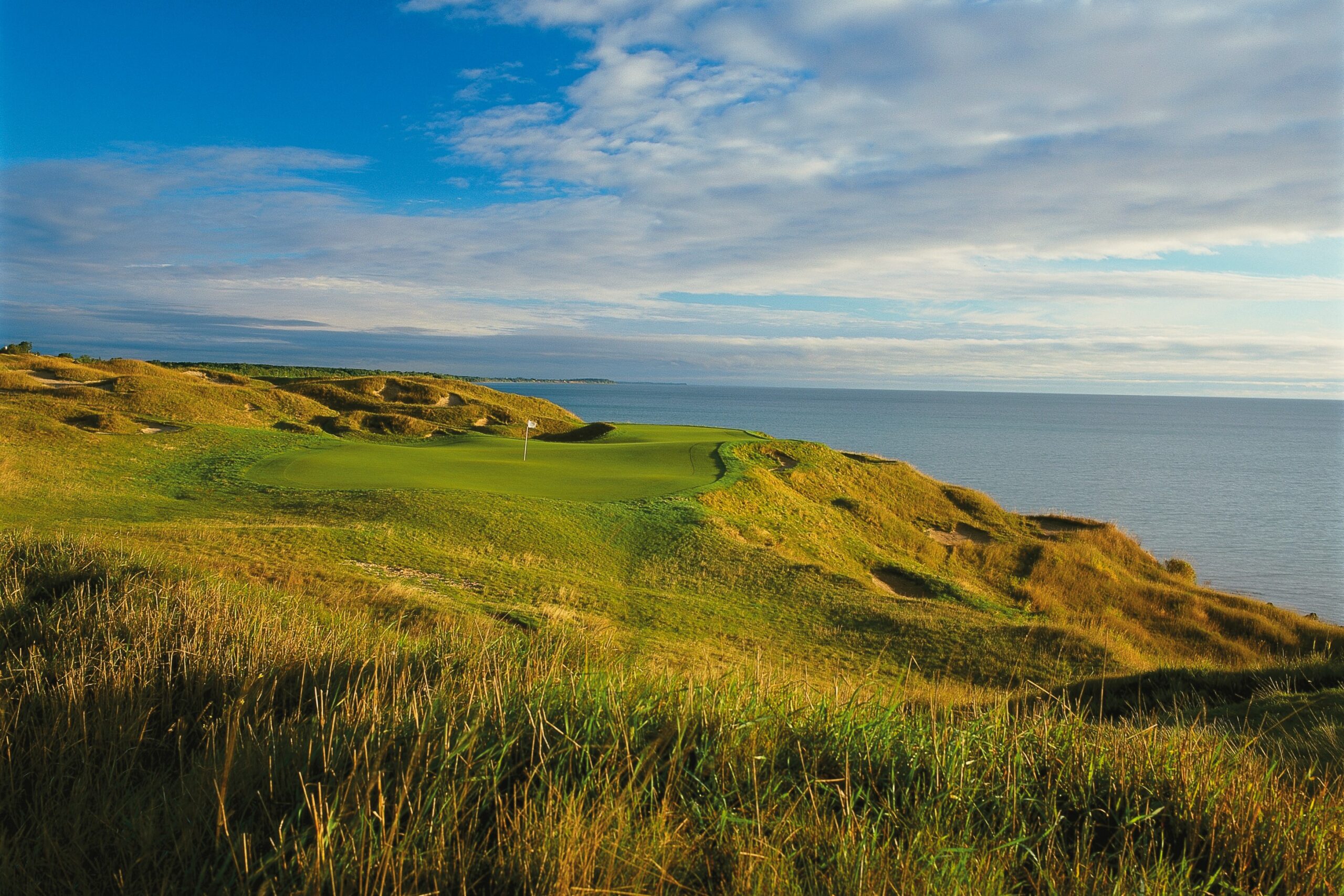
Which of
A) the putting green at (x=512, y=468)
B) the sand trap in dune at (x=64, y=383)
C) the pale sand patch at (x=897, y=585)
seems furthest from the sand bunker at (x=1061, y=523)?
the sand trap in dune at (x=64, y=383)

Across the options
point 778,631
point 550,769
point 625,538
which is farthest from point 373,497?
point 550,769

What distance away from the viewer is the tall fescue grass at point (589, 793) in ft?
9.01

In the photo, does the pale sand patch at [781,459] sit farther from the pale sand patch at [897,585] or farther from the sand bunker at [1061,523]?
the sand bunker at [1061,523]

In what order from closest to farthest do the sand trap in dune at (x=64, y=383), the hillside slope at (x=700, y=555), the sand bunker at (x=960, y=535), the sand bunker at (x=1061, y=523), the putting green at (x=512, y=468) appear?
1. the hillside slope at (x=700, y=555)
2. the putting green at (x=512, y=468)
3. the sand bunker at (x=960, y=535)
4. the sand bunker at (x=1061, y=523)
5. the sand trap in dune at (x=64, y=383)

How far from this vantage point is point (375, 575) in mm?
11914

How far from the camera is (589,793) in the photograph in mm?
3219

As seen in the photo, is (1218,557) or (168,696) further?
(1218,557)

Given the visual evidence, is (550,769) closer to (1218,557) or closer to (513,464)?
(513,464)

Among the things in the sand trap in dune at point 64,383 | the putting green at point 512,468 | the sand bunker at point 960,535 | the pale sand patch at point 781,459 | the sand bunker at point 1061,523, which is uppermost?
the sand trap in dune at point 64,383

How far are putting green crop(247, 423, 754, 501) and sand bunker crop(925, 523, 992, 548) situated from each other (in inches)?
331

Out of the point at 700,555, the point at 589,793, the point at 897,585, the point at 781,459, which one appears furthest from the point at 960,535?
the point at 589,793

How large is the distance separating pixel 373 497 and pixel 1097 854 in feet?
56.6

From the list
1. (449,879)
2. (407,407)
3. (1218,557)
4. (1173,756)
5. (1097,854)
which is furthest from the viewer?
(407,407)

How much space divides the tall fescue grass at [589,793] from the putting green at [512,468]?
16.0 metres
